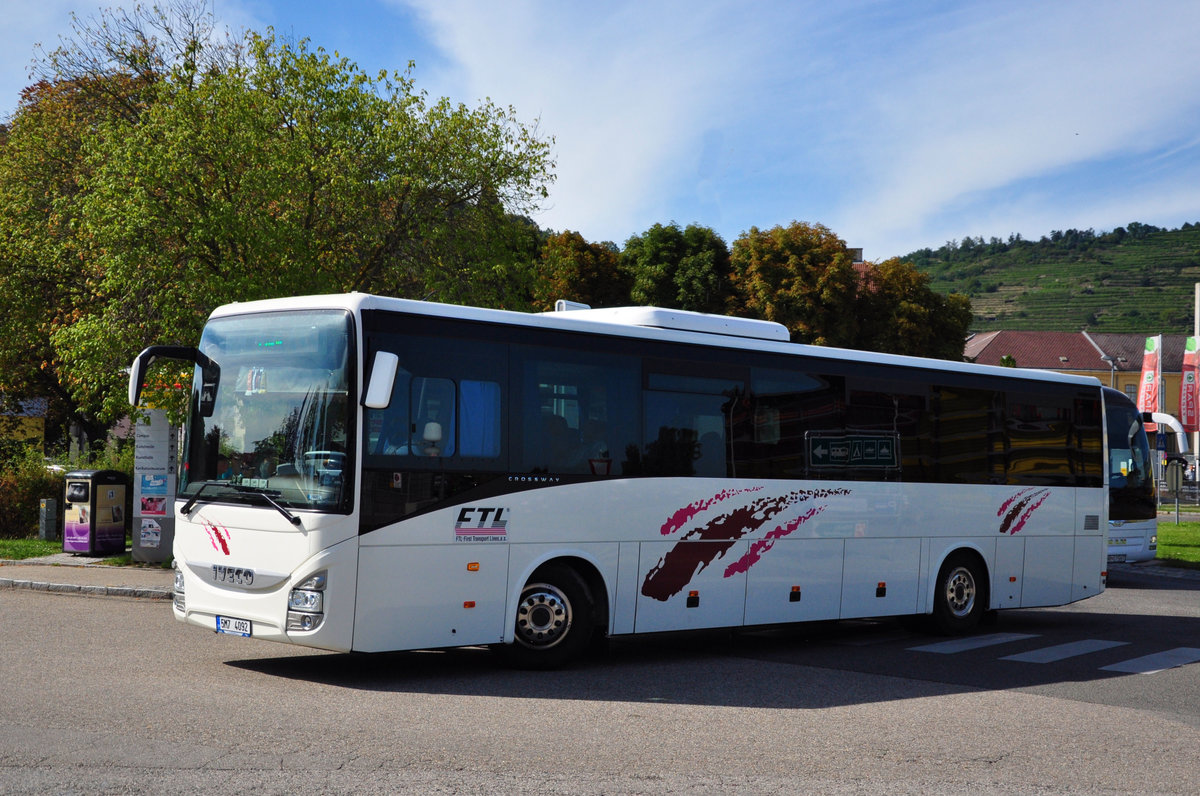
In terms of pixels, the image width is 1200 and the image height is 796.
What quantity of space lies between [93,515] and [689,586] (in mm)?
12959

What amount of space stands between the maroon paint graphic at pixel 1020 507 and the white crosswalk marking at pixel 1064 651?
168 centimetres

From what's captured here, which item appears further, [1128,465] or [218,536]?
[1128,465]

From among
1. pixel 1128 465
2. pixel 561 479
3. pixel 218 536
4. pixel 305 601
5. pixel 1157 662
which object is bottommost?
pixel 1157 662

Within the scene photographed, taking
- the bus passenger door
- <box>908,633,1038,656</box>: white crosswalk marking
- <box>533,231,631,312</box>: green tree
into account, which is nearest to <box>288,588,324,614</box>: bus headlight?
the bus passenger door

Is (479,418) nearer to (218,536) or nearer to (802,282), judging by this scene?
(218,536)

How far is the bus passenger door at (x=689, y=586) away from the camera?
11.2 metres

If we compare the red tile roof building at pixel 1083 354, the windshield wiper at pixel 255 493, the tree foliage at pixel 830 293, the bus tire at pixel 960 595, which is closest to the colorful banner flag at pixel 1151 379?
the tree foliage at pixel 830 293

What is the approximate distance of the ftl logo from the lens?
992 cm

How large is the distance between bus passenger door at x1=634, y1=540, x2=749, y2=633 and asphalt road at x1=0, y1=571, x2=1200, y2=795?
17.9 inches

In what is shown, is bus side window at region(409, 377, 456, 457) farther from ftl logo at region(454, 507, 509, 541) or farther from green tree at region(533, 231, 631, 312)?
green tree at region(533, 231, 631, 312)

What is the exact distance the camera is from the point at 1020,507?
14.8 meters

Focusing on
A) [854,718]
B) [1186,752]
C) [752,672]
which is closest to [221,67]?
[752,672]

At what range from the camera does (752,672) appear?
1098 cm

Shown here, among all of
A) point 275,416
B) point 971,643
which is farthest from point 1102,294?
point 275,416
